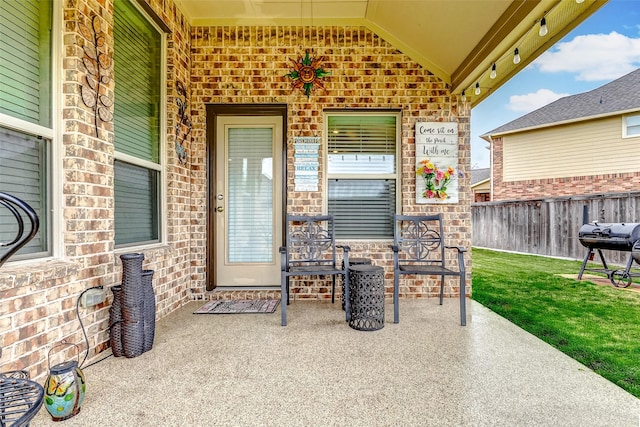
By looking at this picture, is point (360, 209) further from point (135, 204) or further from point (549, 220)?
point (549, 220)

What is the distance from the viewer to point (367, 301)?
2.72 m

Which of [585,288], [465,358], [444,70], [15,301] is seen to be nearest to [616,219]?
[585,288]

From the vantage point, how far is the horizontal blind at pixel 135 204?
101 inches

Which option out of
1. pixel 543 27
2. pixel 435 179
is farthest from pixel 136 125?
pixel 543 27

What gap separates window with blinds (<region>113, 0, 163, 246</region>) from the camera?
256 cm

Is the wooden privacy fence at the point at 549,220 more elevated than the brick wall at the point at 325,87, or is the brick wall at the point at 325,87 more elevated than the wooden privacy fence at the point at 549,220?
the brick wall at the point at 325,87

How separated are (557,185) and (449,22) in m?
9.17

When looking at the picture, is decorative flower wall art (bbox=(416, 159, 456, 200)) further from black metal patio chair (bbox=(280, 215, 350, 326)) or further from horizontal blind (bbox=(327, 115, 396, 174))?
black metal patio chair (bbox=(280, 215, 350, 326))

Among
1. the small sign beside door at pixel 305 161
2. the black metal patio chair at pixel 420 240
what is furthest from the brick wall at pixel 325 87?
the black metal patio chair at pixel 420 240

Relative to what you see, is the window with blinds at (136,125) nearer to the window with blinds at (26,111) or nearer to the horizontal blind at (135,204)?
the horizontal blind at (135,204)

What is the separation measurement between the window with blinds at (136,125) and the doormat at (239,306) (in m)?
0.86

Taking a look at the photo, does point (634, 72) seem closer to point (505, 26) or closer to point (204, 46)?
point (505, 26)

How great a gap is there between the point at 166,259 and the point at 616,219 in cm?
703

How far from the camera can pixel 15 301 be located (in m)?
1.61
